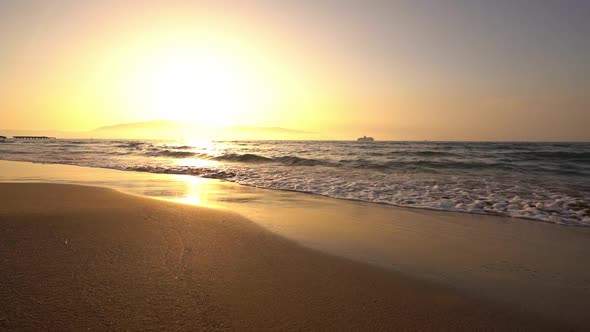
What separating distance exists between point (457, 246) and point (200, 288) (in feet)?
12.3

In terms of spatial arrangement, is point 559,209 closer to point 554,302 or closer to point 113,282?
point 554,302

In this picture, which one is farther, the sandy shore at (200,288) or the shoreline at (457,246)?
the shoreline at (457,246)

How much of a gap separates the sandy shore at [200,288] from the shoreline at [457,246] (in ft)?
1.10

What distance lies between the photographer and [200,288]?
3.07 meters

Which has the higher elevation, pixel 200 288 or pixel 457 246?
pixel 200 288

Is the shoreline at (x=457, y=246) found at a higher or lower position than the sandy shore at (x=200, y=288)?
lower

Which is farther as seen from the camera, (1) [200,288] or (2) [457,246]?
(2) [457,246]

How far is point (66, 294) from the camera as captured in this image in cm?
277

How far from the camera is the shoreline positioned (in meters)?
3.42

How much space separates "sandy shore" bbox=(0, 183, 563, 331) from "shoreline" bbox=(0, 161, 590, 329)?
13.2 inches

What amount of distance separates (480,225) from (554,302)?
3409 millimetres

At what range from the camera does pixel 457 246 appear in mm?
4945

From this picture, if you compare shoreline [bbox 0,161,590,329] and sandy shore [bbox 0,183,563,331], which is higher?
sandy shore [bbox 0,183,563,331]

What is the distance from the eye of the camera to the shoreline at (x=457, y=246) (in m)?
3.42
